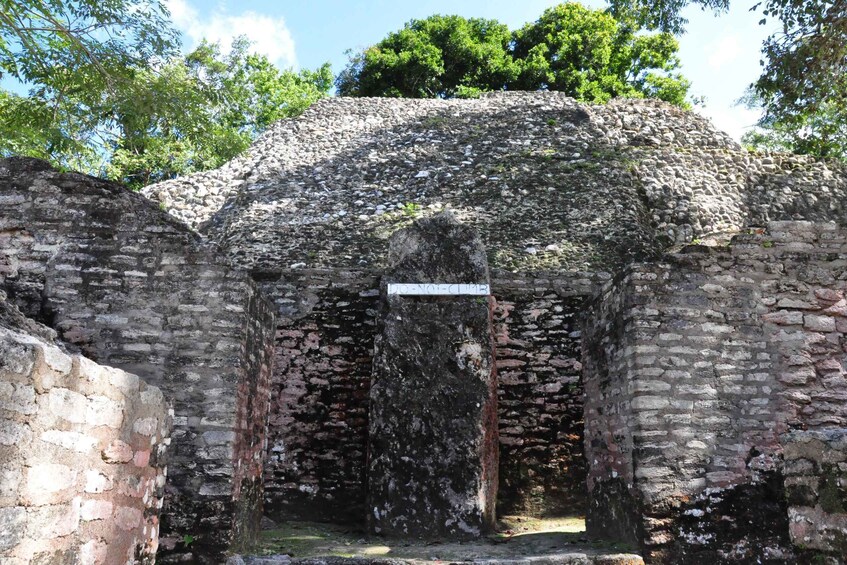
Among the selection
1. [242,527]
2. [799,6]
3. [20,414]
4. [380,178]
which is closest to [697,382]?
[242,527]

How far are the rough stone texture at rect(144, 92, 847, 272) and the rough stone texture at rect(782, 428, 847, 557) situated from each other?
5435 millimetres

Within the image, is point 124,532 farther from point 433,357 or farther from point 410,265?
point 410,265

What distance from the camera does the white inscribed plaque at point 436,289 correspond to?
6398 millimetres

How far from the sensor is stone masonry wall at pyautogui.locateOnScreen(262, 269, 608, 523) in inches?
261

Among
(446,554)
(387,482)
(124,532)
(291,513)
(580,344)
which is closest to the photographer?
(124,532)

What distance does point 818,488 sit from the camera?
11.6 feet

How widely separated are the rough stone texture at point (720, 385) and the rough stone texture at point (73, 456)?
3.38m

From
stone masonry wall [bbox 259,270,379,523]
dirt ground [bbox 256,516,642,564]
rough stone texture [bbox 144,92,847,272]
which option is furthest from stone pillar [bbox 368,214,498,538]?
rough stone texture [bbox 144,92,847,272]

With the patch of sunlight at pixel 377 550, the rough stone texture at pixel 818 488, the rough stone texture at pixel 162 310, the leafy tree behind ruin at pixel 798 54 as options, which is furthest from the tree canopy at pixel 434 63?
the rough stone texture at pixel 818 488

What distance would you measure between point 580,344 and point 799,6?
17.8 feet

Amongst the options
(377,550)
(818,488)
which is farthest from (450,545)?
(818,488)

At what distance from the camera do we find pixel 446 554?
4.95 m

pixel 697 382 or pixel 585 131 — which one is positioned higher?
pixel 585 131

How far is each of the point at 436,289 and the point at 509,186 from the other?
5460 millimetres
